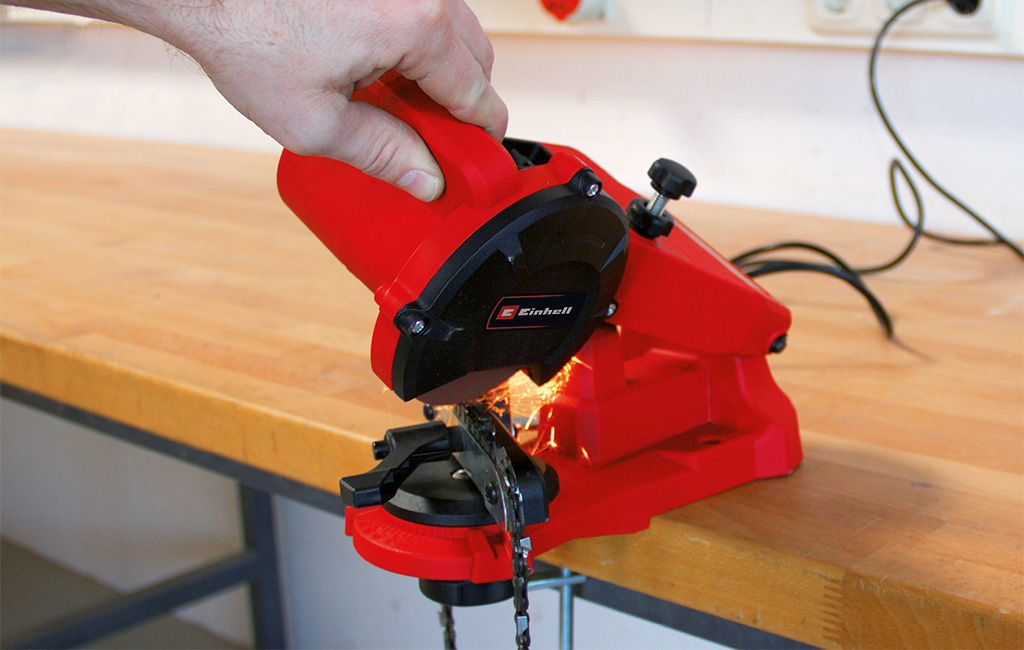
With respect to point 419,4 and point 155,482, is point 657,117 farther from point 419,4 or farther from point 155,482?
point 155,482

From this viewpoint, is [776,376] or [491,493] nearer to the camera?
[491,493]

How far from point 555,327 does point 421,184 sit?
0.09m

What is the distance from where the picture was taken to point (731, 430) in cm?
54

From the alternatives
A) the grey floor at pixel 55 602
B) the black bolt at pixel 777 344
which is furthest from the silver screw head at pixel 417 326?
the grey floor at pixel 55 602

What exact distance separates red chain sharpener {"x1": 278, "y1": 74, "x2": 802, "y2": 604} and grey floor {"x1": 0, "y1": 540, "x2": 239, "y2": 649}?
58.3 inches

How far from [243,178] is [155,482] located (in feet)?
2.25

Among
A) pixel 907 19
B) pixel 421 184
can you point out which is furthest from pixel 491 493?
pixel 907 19

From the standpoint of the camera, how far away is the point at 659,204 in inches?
18.7

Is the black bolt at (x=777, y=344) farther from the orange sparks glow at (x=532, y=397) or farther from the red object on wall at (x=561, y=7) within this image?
the red object on wall at (x=561, y=7)

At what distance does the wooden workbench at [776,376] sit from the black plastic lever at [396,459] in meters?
0.10

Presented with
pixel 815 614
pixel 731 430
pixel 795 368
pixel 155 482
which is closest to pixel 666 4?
pixel 795 368

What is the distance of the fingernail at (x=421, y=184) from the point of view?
41 cm

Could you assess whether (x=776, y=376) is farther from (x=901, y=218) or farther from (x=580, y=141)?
(x=580, y=141)

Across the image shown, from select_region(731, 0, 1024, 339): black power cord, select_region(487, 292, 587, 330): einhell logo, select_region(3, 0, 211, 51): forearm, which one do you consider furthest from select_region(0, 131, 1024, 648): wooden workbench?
select_region(3, 0, 211, 51): forearm
